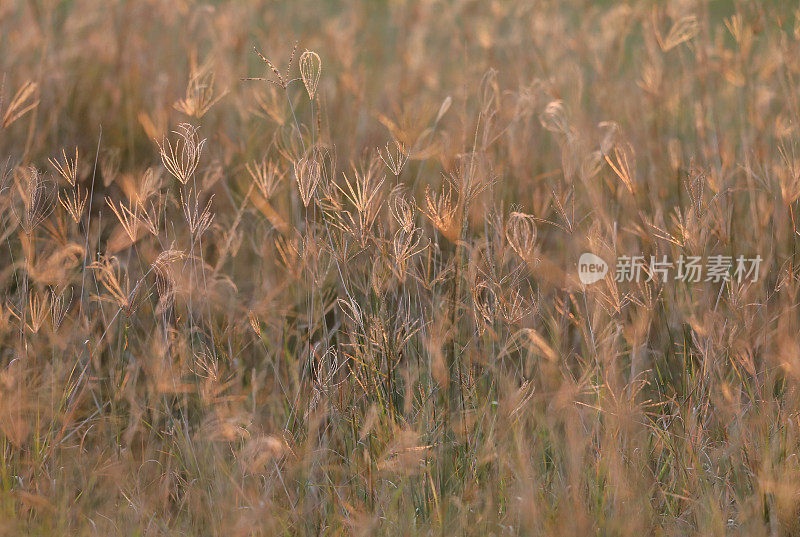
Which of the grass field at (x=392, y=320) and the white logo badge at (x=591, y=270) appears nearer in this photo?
the grass field at (x=392, y=320)

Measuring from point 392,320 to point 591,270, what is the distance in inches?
18.5

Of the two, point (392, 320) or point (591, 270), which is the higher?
point (591, 270)

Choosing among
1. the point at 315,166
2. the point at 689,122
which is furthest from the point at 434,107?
the point at 315,166

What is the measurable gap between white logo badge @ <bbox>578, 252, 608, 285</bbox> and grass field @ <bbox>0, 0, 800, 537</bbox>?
4 centimetres

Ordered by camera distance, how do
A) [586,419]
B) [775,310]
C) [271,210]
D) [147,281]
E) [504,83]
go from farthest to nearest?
1. [504,83]
2. [271,210]
3. [147,281]
4. [775,310]
5. [586,419]

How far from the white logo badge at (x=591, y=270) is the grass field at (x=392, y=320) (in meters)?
0.04

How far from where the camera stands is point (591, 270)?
5.67 feet

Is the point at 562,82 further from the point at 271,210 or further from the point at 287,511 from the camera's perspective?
the point at 287,511

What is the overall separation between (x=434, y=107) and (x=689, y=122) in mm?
924

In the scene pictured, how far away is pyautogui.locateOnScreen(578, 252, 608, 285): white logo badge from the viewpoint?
1693 mm

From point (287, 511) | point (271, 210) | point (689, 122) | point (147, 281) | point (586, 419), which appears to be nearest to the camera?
point (287, 511)

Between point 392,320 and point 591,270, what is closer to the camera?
point 591,270

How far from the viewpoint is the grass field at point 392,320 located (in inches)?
55.4

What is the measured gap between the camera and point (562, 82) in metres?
2.76
